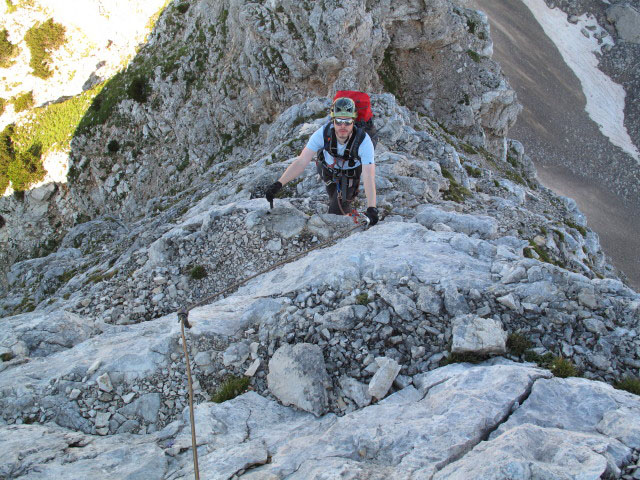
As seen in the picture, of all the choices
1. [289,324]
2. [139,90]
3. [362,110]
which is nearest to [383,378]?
[289,324]

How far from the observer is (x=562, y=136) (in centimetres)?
6531

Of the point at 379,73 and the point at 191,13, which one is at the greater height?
the point at 191,13

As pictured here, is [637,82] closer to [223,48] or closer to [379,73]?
[379,73]

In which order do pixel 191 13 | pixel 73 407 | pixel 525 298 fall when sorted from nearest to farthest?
pixel 73 407 → pixel 525 298 → pixel 191 13

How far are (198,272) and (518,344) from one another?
24.6ft

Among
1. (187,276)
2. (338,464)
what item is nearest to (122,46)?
(187,276)

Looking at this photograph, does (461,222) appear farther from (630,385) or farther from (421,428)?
(421,428)

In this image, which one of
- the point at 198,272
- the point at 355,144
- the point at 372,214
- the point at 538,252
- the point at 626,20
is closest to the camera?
the point at 355,144

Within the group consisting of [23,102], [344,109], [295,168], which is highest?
[23,102]

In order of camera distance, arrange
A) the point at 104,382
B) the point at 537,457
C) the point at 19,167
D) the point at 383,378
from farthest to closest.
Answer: the point at 19,167, the point at 104,382, the point at 383,378, the point at 537,457

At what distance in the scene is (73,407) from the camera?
648 cm

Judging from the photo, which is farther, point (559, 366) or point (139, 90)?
point (139, 90)

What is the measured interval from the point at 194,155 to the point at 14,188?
21095 mm

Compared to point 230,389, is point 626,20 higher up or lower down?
higher up
